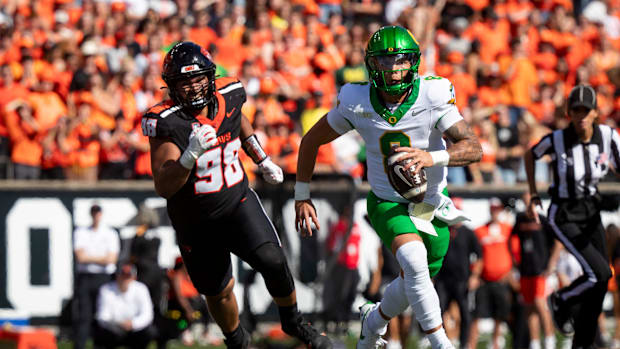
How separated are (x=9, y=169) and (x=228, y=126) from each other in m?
6.73

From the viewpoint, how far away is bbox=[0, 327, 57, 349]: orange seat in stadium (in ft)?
30.0

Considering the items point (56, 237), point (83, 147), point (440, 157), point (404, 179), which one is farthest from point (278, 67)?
point (440, 157)

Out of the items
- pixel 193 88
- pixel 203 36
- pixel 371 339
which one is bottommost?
pixel 371 339

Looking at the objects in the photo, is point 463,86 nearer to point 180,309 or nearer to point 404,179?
point 180,309

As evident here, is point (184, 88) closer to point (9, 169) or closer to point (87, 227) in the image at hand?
point (87, 227)

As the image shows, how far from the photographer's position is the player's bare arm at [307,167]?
7215 millimetres

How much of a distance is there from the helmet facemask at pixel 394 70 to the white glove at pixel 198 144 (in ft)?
3.78

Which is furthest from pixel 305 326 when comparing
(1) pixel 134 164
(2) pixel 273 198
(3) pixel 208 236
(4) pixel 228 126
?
(1) pixel 134 164

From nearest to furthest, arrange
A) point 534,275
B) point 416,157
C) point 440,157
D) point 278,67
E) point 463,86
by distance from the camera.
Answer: point 416,157, point 440,157, point 534,275, point 278,67, point 463,86

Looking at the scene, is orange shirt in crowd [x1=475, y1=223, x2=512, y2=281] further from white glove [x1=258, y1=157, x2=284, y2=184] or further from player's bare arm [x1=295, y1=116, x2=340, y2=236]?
player's bare arm [x1=295, y1=116, x2=340, y2=236]

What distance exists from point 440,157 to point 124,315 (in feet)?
20.1

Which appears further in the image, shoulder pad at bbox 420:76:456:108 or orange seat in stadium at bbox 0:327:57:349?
orange seat in stadium at bbox 0:327:57:349

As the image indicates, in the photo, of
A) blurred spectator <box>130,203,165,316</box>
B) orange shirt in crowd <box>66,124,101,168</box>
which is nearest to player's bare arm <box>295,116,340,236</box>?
blurred spectator <box>130,203,165,316</box>

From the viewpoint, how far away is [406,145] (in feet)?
22.6
